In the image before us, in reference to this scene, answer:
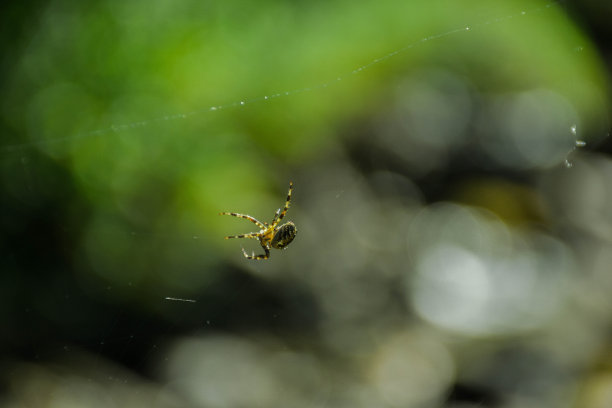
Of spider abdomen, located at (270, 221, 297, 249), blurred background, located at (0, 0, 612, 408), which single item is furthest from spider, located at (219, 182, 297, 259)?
blurred background, located at (0, 0, 612, 408)

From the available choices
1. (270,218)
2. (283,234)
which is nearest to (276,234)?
(283,234)

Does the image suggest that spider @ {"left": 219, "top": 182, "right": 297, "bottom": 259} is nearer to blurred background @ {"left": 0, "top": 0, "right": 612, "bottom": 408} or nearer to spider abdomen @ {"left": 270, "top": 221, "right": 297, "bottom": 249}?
spider abdomen @ {"left": 270, "top": 221, "right": 297, "bottom": 249}

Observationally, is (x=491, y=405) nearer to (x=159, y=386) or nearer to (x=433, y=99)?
(x=159, y=386)

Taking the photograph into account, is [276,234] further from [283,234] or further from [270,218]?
[270,218]

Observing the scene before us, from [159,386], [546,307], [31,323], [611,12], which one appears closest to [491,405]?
[546,307]

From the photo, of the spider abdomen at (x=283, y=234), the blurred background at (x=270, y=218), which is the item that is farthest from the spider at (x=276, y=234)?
the blurred background at (x=270, y=218)

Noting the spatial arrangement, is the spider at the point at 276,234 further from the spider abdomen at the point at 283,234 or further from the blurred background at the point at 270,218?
the blurred background at the point at 270,218
